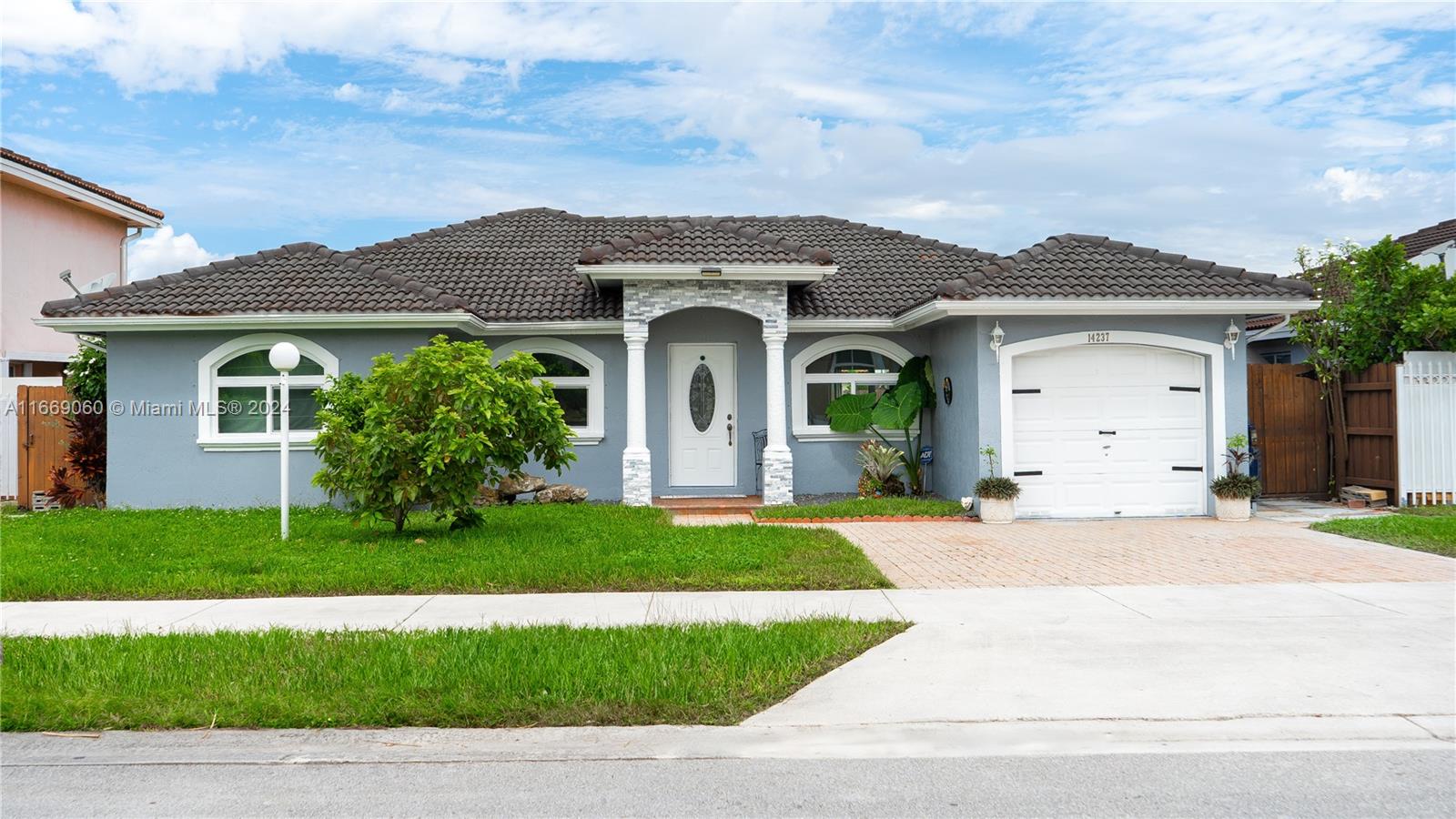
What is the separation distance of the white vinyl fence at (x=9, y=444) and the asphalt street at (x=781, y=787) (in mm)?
13318

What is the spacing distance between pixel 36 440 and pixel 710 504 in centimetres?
1074

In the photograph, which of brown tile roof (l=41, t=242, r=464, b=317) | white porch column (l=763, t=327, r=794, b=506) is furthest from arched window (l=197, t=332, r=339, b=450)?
white porch column (l=763, t=327, r=794, b=506)

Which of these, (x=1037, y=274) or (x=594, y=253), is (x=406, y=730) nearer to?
(x=594, y=253)

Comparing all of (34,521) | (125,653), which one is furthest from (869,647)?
(34,521)

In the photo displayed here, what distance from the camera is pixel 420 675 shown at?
5855 millimetres

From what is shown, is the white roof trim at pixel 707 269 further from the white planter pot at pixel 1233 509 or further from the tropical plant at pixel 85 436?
the tropical plant at pixel 85 436

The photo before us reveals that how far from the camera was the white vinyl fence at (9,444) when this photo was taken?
1545 centimetres

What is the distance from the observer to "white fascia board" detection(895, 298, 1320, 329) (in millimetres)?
13070

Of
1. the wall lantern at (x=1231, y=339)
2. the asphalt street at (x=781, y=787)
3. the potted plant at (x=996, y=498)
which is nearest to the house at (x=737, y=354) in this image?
the wall lantern at (x=1231, y=339)

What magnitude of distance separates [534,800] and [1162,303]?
11.6 m

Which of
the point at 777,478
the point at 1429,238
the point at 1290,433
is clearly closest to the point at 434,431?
the point at 777,478

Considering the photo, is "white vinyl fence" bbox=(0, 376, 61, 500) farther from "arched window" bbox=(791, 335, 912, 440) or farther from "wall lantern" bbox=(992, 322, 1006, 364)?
"wall lantern" bbox=(992, 322, 1006, 364)


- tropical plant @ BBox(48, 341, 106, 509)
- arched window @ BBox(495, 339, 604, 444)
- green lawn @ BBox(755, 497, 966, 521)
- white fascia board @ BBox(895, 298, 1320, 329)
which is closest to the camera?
white fascia board @ BBox(895, 298, 1320, 329)

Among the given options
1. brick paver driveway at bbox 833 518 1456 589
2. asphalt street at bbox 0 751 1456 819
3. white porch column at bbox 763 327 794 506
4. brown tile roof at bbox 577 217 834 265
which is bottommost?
asphalt street at bbox 0 751 1456 819
